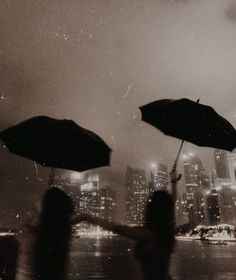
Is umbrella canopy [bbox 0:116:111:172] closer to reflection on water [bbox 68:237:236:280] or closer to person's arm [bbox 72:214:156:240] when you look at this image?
reflection on water [bbox 68:237:236:280]

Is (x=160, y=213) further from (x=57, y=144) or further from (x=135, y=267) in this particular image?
(x=135, y=267)

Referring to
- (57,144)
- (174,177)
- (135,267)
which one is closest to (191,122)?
(174,177)

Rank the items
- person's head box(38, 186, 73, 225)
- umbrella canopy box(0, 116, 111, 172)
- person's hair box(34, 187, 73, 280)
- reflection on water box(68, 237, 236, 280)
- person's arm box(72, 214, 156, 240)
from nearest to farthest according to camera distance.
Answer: person's arm box(72, 214, 156, 240) → person's hair box(34, 187, 73, 280) → person's head box(38, 186, 73, 225) → umbrella canopy box(0, 116, 111, 172) → reflection on water box(68, 237, 236, 280)

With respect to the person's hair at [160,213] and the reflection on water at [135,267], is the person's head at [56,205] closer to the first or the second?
the reflection on water at [135,267]

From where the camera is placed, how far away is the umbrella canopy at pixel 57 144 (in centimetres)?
546

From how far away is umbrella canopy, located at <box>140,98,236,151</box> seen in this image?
5.52 metres

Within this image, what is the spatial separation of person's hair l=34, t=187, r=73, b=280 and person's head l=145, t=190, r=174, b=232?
0.99m

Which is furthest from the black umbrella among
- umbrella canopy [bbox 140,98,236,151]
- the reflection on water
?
the reflection on water

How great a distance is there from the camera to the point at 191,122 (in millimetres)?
5621

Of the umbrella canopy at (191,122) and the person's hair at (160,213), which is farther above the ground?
the umbrella canopy at (191,122)

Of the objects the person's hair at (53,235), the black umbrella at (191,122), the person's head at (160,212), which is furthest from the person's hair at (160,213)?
the black umbrella at (191,122)

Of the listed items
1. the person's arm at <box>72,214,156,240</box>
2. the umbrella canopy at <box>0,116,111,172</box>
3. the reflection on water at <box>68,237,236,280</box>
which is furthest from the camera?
the reflection on water at <box>68,237,236,280</box>

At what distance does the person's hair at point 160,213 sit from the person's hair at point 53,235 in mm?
995

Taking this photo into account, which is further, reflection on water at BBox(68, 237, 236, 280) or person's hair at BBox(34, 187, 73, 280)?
reflection on water at BBox(68, 237, 236, 280)
